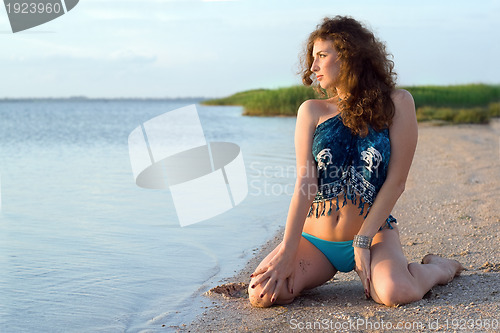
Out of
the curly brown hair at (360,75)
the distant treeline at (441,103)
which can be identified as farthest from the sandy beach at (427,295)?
the distant treeline at (441,103)

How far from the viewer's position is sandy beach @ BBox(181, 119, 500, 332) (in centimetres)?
256

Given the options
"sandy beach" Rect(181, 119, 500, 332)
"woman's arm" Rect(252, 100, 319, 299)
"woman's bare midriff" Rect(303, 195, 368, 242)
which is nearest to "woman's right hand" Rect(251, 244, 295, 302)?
"woman's arm" Rect(252, 100, 319, 299)

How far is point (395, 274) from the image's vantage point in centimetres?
275

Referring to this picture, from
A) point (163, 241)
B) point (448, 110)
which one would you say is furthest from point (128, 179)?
point (448, 110)

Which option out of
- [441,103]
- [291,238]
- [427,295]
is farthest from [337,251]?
[441,103]

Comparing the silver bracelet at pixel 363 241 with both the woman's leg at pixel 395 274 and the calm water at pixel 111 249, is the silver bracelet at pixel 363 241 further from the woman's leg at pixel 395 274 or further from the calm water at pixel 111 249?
the calm water at pixel 111 249

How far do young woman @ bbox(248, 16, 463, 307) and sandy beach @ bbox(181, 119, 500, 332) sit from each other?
0.10 metres

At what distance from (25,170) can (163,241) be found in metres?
5.56

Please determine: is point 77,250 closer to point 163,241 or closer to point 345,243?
point 163,241

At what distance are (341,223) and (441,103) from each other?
2149 centimetres

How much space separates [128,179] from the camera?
8031mm

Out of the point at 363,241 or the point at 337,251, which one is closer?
the point at 363,241

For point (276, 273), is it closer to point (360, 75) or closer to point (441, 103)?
point (360, 75)

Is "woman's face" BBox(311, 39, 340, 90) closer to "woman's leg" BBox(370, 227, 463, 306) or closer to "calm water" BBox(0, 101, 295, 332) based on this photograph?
"woman's leg" BBox(370, 227, 463, 306)
